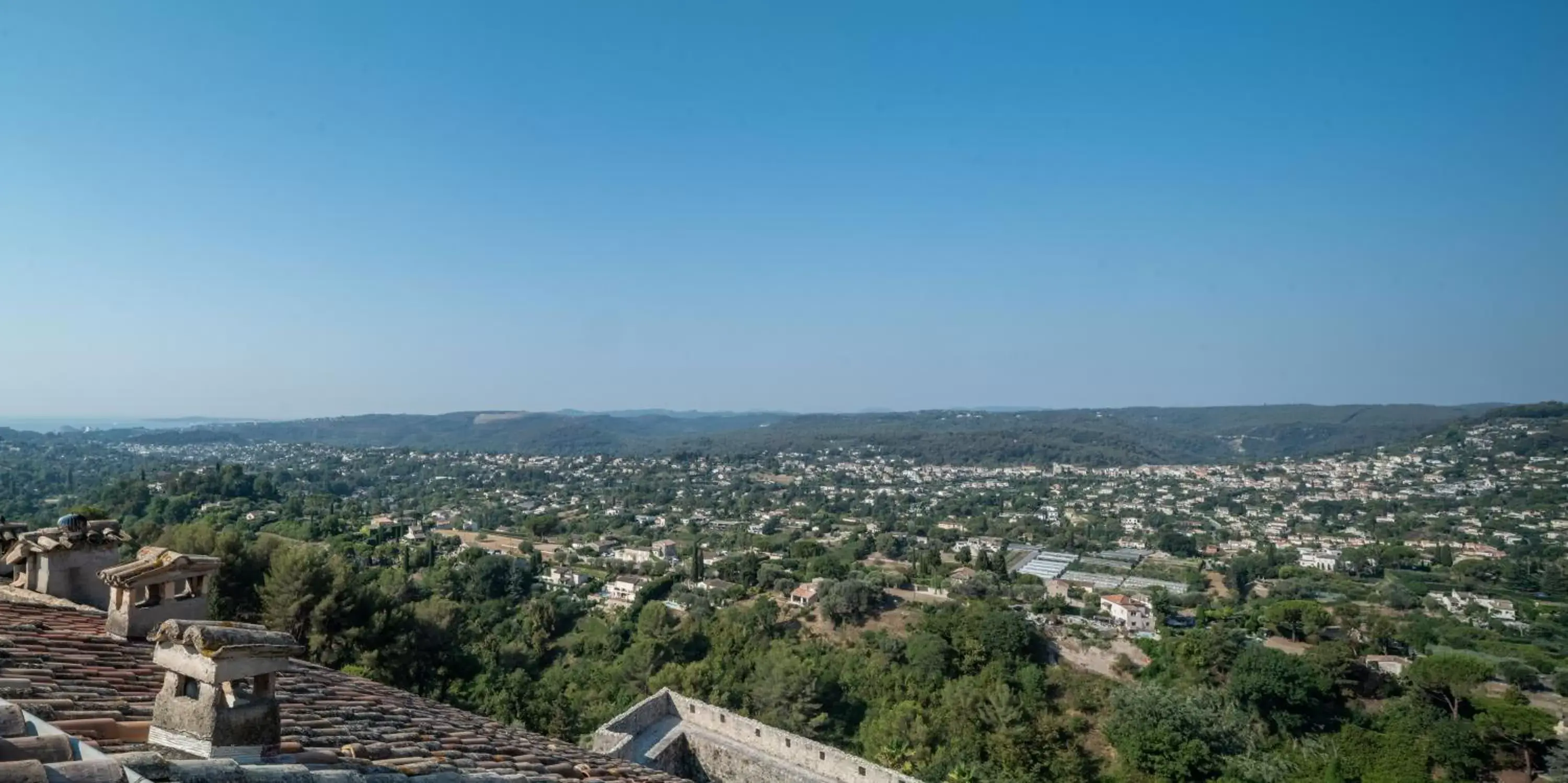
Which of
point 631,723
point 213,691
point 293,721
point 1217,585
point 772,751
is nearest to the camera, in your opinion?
point 213,691

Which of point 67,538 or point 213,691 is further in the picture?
point 67,538

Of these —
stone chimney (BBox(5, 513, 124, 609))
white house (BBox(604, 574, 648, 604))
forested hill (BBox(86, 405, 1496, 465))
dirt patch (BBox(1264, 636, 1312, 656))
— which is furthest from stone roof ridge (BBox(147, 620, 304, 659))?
forested hill (BBox(86, 405, 1496, 465))

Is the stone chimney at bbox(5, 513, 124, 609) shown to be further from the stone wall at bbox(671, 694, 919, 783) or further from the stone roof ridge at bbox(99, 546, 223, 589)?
the stone wall at bbox(671, 694, 919, 783)

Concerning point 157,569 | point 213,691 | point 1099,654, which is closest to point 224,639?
point 213,691

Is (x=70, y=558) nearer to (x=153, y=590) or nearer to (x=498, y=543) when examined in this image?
(x=153, y=590)

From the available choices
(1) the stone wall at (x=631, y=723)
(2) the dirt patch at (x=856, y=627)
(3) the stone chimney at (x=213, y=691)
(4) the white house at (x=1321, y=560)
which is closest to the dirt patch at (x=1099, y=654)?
(2) the dirt patch at (x=856, y=627)

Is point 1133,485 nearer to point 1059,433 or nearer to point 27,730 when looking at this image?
point 1059,433

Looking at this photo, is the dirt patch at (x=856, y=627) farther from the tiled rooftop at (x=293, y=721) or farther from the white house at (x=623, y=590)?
the tiled rooftop at (x=293, y=721)
